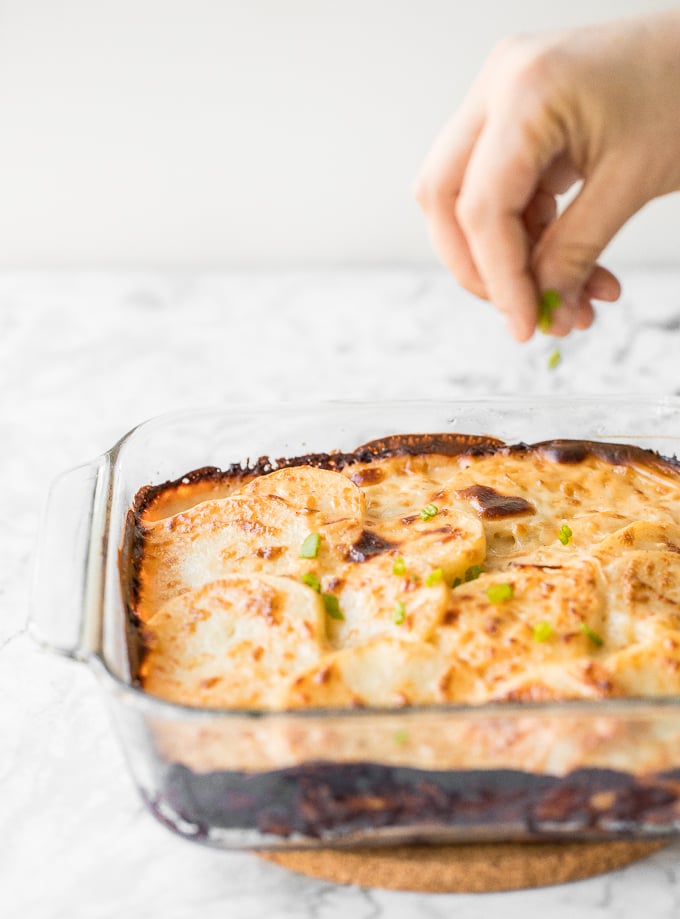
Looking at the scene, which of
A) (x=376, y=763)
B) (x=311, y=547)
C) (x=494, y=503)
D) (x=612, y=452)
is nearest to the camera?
(x=376, y=763)

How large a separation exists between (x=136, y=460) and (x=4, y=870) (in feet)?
3.21

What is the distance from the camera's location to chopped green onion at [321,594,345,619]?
7.01ft

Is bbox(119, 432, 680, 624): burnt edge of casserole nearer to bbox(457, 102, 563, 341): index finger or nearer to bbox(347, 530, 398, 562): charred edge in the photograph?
bbox(347, 530, 398, 562): charred edge

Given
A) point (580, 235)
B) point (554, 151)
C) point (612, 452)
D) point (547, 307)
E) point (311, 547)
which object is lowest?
point (311, 547)

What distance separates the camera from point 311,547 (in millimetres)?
2289

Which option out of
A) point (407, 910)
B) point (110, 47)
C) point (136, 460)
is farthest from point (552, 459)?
point (110, 47)

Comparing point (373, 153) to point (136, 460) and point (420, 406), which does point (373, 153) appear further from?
point (136, 460)

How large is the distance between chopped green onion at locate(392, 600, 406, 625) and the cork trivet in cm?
40

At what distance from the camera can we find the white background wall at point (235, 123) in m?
3.80

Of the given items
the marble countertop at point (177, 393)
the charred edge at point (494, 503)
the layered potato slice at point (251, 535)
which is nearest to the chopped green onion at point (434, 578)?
the layered potato slice at point (251, 535)

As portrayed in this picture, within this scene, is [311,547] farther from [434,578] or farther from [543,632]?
[543,632]

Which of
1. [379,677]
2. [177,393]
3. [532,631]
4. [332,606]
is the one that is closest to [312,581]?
[332,606]

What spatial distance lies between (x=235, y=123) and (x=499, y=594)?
2.52 metres

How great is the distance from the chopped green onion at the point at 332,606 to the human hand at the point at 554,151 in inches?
23.8
